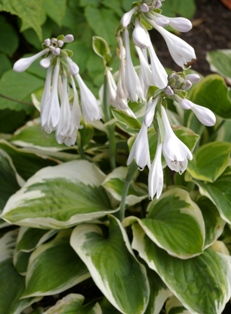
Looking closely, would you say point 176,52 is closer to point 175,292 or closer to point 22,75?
point 175,292

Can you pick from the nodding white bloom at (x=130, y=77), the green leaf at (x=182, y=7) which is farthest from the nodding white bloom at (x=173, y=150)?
the green leaf at (x=182, y=7)

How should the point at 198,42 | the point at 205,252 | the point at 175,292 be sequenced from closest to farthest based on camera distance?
1. the point at 175,292
2. the point at 205,252
3. the point at 198,42

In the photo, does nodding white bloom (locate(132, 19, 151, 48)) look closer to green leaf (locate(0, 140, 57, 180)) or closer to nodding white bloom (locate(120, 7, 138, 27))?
nodding white bloom (locate(120, 7, 138, 27))

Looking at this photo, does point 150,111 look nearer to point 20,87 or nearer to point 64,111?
point 64,111

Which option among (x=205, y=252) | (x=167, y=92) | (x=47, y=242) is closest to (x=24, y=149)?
(x=47, y=242)

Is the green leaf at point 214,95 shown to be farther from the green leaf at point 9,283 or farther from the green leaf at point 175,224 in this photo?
the green leaf at point 9,283

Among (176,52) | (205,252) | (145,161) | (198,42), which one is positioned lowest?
(198,42)

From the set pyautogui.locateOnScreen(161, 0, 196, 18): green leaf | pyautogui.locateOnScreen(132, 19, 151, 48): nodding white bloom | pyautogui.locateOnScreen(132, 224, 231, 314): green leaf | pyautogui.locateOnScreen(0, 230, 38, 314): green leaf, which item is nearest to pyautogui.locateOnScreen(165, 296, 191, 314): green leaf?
pyautogui.locateOnScreen(132, 224, 231, 314): green leaf
